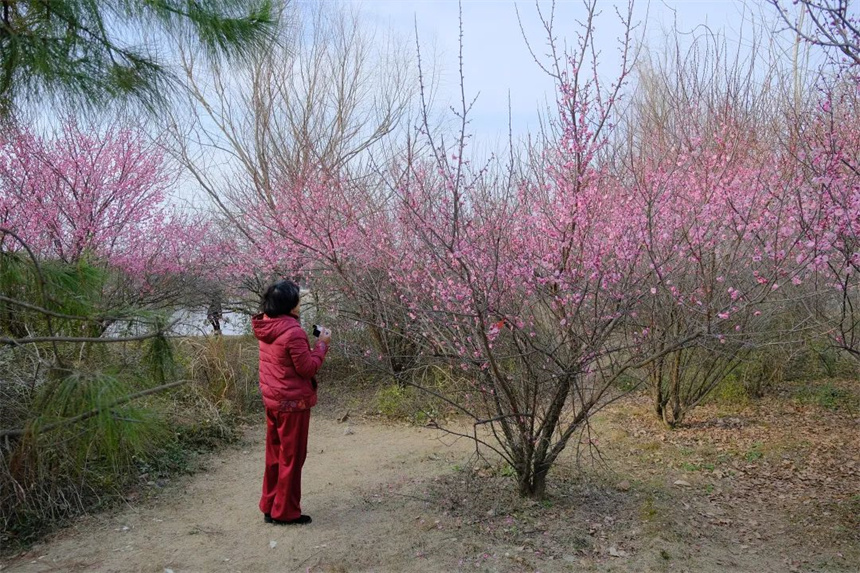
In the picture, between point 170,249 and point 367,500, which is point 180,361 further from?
point 170,249

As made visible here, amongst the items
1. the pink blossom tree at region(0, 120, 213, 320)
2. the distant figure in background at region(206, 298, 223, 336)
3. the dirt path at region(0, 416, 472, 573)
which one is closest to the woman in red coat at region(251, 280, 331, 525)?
the dirt path at region(0, 416, 472, 573)

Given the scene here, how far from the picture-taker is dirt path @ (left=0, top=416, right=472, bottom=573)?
11.1ft

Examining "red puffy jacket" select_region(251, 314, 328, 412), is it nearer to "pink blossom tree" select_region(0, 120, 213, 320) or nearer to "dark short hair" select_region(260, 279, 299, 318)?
"dark short hair" select_region(260, 279, 299, 318)

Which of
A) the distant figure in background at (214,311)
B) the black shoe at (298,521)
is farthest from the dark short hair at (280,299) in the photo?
the distant figure in background at (214,311)

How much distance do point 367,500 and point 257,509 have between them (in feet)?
2.15

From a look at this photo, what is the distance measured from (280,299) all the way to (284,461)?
860 millimetres

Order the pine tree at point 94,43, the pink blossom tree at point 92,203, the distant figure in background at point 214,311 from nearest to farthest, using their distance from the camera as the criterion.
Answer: the pine tree at point 94,43
the pink blossom tree at point 92,203
the distant figure in background at point 214,311

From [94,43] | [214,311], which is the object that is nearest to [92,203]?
[214,311]

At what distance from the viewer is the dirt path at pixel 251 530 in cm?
339

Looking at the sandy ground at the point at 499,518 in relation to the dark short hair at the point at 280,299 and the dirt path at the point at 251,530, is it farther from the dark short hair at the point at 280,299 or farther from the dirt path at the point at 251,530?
the dark short hair at the point at 280,299

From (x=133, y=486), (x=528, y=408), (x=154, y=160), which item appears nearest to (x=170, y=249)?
(x=154, y=160)

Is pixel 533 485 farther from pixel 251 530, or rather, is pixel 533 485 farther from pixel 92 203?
pixel 92 203

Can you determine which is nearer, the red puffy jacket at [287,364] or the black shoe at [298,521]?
the red puffy jacket at [287,364]

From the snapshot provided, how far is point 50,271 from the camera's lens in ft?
9.96
